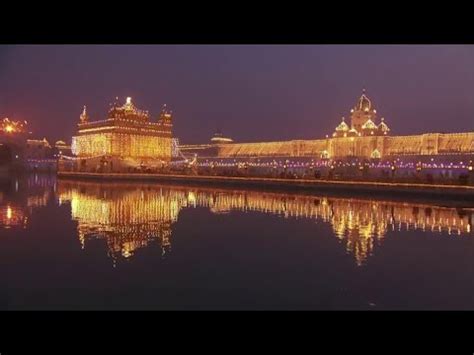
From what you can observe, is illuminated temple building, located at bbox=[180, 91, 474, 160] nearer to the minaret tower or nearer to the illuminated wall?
the minaret tower

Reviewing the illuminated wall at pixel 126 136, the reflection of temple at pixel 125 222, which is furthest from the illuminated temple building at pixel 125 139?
the reflection of temple at pixel 125 222

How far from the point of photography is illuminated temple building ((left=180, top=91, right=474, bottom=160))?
5153cm

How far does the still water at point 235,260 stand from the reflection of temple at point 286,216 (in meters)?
0.05

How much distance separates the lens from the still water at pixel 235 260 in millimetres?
5609

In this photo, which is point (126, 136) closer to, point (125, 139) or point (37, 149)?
point (125, 139)

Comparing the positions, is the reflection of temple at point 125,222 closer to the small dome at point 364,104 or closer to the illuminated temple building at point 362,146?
the illuminated temple building at point 362,146

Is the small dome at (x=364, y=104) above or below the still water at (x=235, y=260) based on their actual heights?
above

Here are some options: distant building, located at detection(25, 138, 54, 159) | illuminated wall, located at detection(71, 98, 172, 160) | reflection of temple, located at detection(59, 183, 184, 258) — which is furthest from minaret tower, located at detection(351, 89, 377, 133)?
reflection of temple, located at detection(59, 183, 184, 258)

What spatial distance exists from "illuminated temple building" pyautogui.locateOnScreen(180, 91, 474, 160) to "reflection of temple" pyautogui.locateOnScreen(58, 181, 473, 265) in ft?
125

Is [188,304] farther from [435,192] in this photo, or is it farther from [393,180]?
[393,180]

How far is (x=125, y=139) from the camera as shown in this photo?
162 feet

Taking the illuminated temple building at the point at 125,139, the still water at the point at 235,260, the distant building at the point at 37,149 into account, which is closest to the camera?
the still water at the point at 235,260
